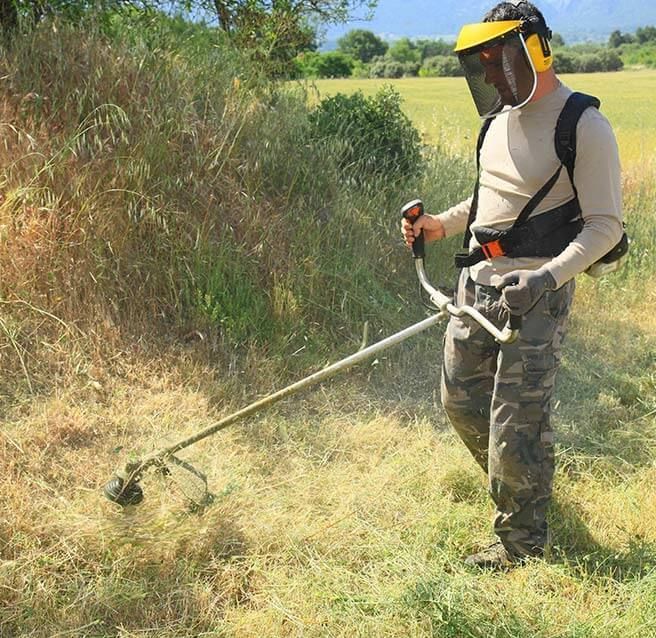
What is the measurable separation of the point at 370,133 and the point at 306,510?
3230 mm

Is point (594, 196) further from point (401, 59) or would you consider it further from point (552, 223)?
point (401, 59)

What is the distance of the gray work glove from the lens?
2.03 metres

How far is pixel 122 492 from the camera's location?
8.80 ft

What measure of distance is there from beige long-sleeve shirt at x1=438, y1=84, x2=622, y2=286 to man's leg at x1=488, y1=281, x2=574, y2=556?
0.20 meters

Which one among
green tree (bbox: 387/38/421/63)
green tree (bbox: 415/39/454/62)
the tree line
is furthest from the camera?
green tree (bbox: 415/39/454/62)

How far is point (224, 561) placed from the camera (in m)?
2.59

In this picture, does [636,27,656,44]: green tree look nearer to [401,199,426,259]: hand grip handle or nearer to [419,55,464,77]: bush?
[419,55,464,77]: bush

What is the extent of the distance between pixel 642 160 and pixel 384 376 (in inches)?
187

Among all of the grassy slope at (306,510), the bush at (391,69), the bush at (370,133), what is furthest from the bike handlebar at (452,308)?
the bush at (391,69)

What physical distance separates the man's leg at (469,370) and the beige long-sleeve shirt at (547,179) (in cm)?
15

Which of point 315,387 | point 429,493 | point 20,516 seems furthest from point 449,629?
point 315,387

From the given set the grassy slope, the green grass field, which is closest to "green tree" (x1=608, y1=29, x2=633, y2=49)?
the green grass field

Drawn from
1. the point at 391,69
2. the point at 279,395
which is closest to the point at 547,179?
the point at 279,395

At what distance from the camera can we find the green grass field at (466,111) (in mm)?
6852
